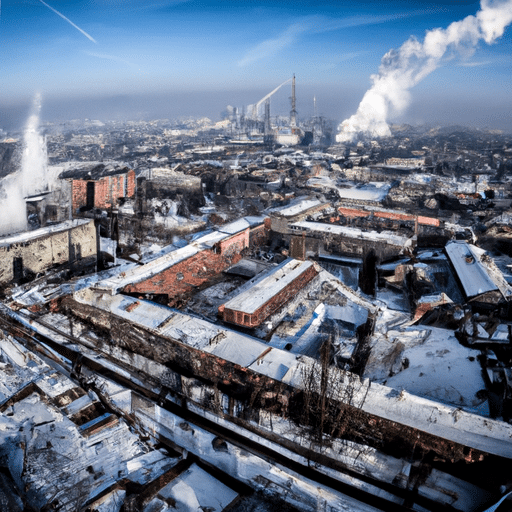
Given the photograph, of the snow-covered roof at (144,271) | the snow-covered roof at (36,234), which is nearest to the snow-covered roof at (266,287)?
the snow-covered roof at (144,271)

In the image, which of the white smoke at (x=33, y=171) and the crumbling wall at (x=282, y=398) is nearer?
the crumbling wall at (x=282, y=398)

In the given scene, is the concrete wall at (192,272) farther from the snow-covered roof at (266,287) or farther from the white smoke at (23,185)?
the white smoke at (23,185)

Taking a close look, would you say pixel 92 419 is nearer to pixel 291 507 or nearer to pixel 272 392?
pixel 272 392

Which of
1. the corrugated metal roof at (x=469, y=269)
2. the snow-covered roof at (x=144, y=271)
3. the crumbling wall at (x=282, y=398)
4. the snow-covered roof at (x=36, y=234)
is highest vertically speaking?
the snow-covered roof at (x=36, y=234)

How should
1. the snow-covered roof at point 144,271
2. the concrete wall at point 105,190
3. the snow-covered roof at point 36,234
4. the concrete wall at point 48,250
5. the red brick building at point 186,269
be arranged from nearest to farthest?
the snow-covered roof at point 144,271, the red brick building at point 186,269, the concrete wall at point 48,250, the snow-covered roof at point 36,234, the concrete wall at point 105,190

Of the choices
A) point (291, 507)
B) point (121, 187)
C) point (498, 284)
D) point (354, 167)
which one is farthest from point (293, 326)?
point (354, 167)
